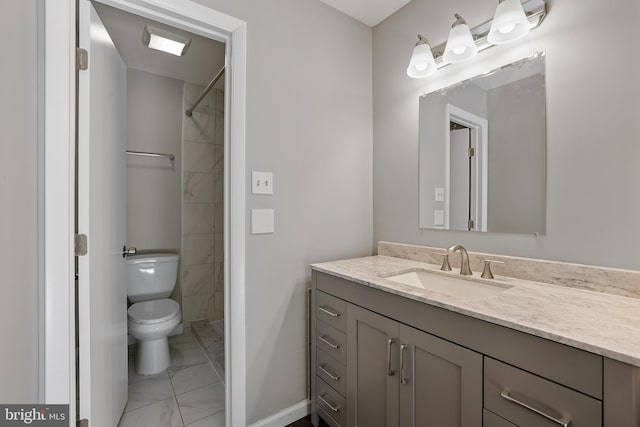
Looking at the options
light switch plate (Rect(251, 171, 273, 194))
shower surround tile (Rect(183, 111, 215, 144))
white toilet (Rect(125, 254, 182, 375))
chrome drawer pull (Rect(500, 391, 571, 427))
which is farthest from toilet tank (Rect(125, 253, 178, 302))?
chrome drawer pull (Rect(500, 391, 571, 427))

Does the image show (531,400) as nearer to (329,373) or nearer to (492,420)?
(492,420)

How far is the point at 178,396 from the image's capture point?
181cm

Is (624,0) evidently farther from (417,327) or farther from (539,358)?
(417,327)

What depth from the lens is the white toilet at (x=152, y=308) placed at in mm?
1978

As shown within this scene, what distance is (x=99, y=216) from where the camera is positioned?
4.33 feet

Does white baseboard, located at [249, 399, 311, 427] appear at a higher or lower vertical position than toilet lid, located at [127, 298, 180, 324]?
lower

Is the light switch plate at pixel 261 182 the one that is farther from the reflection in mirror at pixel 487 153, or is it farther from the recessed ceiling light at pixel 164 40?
the recessed ceiling light at pixel 164 40

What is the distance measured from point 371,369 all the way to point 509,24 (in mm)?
1606

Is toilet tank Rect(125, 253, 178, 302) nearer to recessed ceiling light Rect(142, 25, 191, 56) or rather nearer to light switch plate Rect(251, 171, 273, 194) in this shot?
light switch plate Rect(251, 171, 273, 194)

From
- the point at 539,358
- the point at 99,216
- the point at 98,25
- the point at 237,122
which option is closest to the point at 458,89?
the point at 237,122

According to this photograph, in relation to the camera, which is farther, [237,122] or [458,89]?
[458,89]

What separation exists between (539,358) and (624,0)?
1.33m

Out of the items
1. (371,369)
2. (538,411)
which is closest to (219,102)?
(371,369)

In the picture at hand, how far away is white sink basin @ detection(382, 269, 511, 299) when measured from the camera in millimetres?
1270
